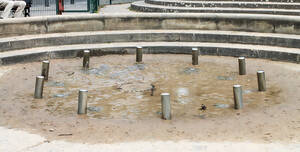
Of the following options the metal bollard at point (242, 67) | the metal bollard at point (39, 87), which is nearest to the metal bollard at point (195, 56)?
the metal bollard at point (242, 67)

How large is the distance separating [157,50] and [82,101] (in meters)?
6.56

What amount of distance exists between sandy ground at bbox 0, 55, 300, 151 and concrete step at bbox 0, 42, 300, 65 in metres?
0.36

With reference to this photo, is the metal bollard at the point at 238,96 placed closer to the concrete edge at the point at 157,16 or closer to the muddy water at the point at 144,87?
the muddy water at the point at 144,87

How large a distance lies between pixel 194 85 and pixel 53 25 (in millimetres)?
6199

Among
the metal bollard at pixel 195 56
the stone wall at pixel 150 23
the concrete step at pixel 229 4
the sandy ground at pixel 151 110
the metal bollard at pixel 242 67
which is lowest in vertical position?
the sandy ground at pixel 151 110

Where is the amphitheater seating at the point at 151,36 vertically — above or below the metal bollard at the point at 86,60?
above

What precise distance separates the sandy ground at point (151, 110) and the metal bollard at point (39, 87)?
0.54 ft

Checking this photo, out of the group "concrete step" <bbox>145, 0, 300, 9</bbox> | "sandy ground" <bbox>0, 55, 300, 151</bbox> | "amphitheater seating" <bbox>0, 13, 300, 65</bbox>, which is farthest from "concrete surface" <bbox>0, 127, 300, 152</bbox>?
"concrete step" <bbox>145, 0, 300, 9</bbox>

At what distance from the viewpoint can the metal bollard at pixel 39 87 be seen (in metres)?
10.8

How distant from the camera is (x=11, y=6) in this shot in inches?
661

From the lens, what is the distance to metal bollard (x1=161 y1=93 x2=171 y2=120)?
9.18m

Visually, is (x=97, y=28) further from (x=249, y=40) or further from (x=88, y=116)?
(x=88, y=116)

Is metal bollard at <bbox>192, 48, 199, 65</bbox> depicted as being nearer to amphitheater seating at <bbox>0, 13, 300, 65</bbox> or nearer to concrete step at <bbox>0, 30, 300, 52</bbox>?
amphitheater seating at <bbox>0, 13, 300, 65</bbox>

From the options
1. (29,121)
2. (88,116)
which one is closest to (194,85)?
(88,116)
